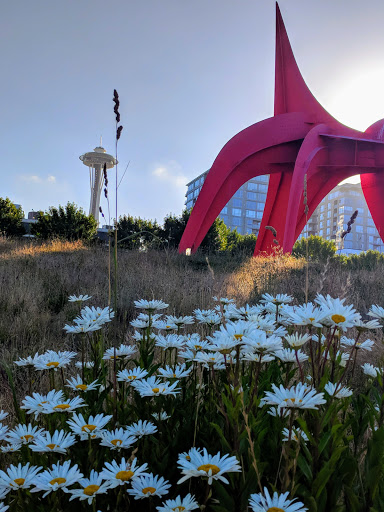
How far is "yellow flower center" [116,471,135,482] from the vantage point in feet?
2.37

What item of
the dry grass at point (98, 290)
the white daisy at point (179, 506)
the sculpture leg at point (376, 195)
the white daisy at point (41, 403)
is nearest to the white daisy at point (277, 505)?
the white daisy at point (179, 506)

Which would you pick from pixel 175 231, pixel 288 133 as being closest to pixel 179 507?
pixel 288 133

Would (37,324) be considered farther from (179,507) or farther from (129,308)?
(179,507)

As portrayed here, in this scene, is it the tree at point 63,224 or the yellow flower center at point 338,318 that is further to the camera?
the tree at point 63,224

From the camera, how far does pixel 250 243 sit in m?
21.9

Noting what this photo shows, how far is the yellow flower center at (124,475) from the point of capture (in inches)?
28.4

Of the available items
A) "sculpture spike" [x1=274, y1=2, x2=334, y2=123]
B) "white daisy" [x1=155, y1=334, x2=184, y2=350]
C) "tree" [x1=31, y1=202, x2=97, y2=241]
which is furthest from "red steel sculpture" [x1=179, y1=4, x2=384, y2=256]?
"white daisy" [x1=155, y1=334, x2=184, y2=350]

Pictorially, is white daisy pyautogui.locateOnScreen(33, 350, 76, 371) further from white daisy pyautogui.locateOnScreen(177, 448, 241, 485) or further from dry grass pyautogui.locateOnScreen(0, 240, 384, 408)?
dry grass pyautogui.locateOnScreen(0, 240, 384, 408)

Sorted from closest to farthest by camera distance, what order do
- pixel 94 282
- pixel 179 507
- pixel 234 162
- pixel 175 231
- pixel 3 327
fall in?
pixel 179 507
pixel 3 327
pixel 94 282
pixel 234 162
pixel 175 231

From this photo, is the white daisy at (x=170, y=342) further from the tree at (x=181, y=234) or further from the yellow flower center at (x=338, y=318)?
the tree at (x=181, y=234)

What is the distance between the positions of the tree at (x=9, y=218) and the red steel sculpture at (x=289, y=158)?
1084 centimetres

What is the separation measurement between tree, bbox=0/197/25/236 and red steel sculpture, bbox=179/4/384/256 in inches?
427

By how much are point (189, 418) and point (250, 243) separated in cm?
2116

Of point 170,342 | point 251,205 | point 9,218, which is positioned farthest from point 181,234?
point 251,205
